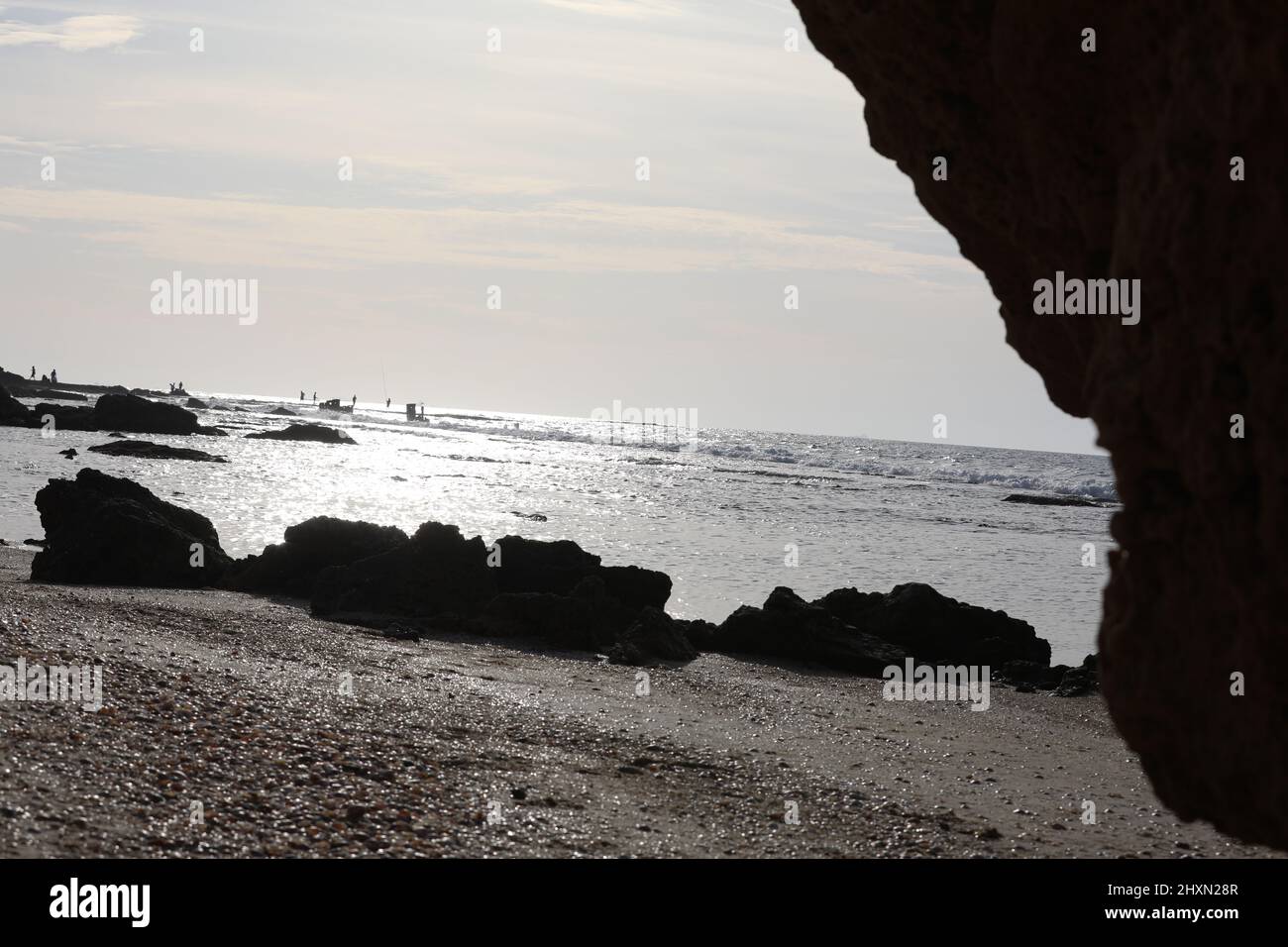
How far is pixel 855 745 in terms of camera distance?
11.5 m

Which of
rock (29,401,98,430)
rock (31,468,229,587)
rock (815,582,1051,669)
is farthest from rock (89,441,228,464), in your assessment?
rock (815,582,1051,669)

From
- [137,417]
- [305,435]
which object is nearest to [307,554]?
[137,417]

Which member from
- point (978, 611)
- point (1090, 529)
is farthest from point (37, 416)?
point (978, 611)

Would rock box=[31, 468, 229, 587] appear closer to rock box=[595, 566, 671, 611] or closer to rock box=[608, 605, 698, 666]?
rock box=[595, 566, 671, 611]

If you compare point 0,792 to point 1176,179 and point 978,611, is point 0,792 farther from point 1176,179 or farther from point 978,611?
point 978,611

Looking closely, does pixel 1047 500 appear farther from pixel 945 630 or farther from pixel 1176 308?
pixel 1176 308

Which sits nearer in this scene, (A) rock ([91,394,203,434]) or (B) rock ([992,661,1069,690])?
(B) rock ([992,661,1069,690])

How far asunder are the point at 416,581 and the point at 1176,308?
14.3 meters

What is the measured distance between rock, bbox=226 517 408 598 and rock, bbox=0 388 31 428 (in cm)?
5324

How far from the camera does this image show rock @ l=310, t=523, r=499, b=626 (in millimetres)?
16938

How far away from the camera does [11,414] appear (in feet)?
213

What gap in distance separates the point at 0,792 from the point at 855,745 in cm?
759

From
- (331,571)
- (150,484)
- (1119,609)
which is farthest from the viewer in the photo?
(150,484)
